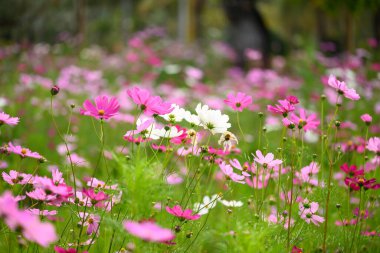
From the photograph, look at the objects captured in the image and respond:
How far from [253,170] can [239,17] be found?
664 centimetres

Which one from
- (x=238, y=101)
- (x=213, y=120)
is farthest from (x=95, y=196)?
(x=238, y=101)

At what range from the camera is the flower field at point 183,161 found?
1.00m

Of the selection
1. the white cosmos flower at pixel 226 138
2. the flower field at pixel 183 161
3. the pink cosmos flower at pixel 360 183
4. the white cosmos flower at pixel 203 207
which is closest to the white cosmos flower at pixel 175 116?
the flower field at pixel 183 161

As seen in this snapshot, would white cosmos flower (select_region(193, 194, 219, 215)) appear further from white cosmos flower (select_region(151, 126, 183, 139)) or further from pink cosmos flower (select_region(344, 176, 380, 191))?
pink cosmos flower (select_region(344, 176, 380, 191))

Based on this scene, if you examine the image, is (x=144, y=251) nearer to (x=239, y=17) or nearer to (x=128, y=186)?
(x=128, y=186)

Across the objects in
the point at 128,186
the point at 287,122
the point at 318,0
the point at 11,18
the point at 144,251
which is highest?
the point at 318,0

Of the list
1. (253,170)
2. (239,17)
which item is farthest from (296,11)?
(253,170)

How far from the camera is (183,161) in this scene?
2.91m

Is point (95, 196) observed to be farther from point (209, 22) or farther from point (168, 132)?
point (209, 22)

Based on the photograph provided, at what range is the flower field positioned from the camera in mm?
1001

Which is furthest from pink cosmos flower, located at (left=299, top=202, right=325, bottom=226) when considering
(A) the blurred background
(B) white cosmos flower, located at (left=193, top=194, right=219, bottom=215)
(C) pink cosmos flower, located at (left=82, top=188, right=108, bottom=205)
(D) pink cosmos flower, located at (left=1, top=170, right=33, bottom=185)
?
(A) the blurred background

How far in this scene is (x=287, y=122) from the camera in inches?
47.7

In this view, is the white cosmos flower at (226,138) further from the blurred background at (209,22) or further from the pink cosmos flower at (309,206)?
the blurred background at (209,22)

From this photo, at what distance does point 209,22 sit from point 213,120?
21226 mm
